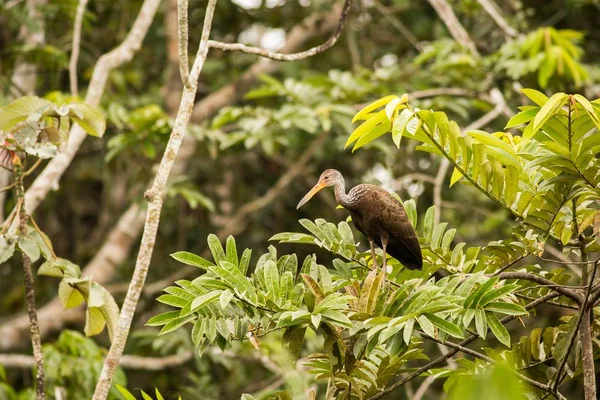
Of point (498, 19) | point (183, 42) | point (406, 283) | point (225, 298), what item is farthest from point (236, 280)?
point (498, 19)

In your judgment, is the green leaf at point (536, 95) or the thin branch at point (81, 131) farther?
the thin branch at point (81, 131)

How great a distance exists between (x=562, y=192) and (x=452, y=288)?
492mm

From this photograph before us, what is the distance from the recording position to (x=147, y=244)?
282 cm

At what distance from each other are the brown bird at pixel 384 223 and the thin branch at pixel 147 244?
806 millimetres

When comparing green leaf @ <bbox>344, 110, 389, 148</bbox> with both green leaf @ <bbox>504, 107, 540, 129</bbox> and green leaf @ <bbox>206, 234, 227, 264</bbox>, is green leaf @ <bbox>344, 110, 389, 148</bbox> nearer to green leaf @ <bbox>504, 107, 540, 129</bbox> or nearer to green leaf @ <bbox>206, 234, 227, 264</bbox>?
green leaf @ <bbox>504, 107, 540, 129</bbox>

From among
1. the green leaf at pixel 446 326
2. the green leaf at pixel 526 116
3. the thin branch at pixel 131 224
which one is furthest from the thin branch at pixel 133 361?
the green leaf at pixel 526 116

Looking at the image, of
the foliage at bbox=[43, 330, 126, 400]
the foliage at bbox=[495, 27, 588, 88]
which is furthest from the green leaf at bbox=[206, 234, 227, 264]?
the foliage at bbox=[495, 27, 588, 88]

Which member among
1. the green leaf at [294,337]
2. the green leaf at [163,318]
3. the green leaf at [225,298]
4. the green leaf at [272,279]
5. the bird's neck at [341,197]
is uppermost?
the green leaf at [225,298]

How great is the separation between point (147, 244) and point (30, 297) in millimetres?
605

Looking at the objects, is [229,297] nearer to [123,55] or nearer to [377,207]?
[377,207]

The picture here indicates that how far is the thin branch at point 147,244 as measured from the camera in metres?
2.76

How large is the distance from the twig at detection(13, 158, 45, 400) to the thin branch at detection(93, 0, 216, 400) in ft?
1.23

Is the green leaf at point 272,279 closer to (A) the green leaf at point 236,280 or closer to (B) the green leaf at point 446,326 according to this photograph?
(A) the green leaf at point 236,280

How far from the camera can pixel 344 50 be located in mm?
9234
